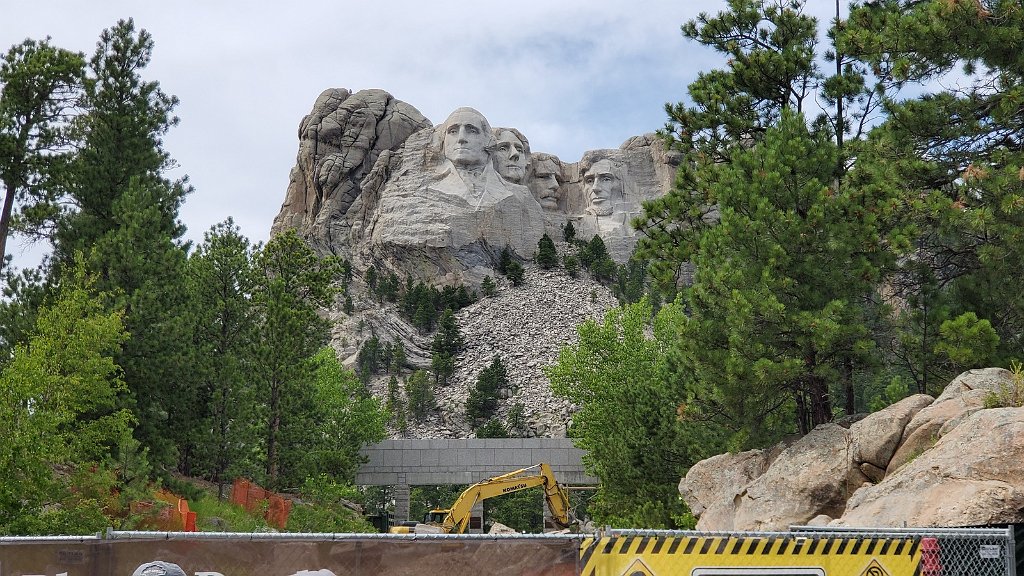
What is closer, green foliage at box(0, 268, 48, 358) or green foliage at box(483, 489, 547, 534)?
green foliage at box(0, 268, 48, 358)

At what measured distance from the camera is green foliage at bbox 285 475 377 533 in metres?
28.4

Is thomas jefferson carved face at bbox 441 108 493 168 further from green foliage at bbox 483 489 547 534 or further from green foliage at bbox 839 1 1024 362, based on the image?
green foliage at bbox 839 1 1024 362

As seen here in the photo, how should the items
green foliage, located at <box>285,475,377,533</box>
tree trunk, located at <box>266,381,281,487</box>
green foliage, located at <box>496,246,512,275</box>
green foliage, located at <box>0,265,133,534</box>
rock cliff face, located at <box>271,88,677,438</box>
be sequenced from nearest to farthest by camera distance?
green foliage, located at <box>0,265,133,534</box> < green foliage, located at <box>285,475,377,533</box> < tree trunk, located at <box>266,381,281,487</box> < rock cliff face, located at <box>271,88,677,438</box> < green foliage, located at <box>496,246,512,275</box>

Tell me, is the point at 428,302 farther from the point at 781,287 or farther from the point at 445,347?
the point at 781,287

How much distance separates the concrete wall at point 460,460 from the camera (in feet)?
161

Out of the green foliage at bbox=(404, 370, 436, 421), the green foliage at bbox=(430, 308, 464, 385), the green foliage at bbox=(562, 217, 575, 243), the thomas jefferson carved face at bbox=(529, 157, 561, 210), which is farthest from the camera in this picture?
the thomas jefferson carved face at bbox=(529, 157, 561, 210)

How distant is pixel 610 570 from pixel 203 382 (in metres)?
23.2

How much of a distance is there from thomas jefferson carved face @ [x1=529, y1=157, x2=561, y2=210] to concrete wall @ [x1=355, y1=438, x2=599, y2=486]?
7106 cm

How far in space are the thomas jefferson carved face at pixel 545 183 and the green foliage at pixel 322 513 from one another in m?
84.5

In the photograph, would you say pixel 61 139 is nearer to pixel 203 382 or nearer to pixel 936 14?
pixel 203 382

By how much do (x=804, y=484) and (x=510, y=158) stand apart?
338 feet

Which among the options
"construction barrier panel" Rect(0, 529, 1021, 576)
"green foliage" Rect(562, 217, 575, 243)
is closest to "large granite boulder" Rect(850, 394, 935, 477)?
"construction barrier panel" Rect(0, 529, 1021, 576)

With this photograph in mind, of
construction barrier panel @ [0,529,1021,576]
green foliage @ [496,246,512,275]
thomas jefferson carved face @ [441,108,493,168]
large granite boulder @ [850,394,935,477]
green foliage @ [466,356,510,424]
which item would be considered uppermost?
thomas jefferson carved face @ [441,108,493,168]

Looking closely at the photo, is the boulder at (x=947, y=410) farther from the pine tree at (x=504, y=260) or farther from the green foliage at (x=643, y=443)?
the pine tree at (x=504, y=260)
